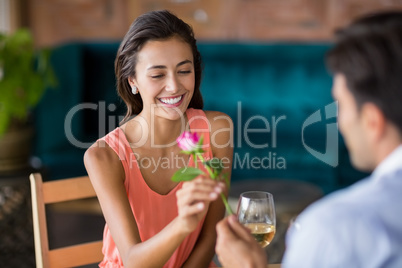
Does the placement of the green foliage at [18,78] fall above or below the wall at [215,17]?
below

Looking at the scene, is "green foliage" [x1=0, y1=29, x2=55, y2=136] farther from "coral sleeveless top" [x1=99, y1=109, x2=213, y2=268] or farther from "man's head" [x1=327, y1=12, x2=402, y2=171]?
"man's head" [x1=327, y1=12, x2=402, y2=171]

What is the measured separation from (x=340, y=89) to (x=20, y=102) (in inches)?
116

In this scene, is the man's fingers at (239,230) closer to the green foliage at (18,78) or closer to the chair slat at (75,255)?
the chair slat at (75,255)

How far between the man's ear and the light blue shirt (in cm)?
9

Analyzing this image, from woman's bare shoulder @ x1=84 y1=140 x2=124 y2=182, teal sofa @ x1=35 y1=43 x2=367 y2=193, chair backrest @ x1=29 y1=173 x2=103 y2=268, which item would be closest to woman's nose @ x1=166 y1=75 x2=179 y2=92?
woman's bare shoulder @ x1=84 y1=140 x2=124 y2=182

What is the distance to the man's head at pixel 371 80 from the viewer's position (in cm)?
89

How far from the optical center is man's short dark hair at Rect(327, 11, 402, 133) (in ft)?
2.92

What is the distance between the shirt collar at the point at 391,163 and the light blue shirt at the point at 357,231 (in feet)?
0.11

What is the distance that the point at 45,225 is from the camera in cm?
166

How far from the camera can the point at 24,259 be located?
3475mm

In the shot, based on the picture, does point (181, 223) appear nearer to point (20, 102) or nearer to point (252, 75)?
point (20, 102)

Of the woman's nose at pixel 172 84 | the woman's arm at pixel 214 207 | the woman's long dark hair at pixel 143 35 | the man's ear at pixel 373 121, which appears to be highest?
the woman's long dark hair at pixel 143 35

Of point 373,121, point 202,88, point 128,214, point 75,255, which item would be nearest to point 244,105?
point 202,88

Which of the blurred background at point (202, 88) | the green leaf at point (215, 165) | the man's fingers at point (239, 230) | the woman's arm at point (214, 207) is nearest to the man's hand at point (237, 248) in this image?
the man's fingers at point (239, 230)
